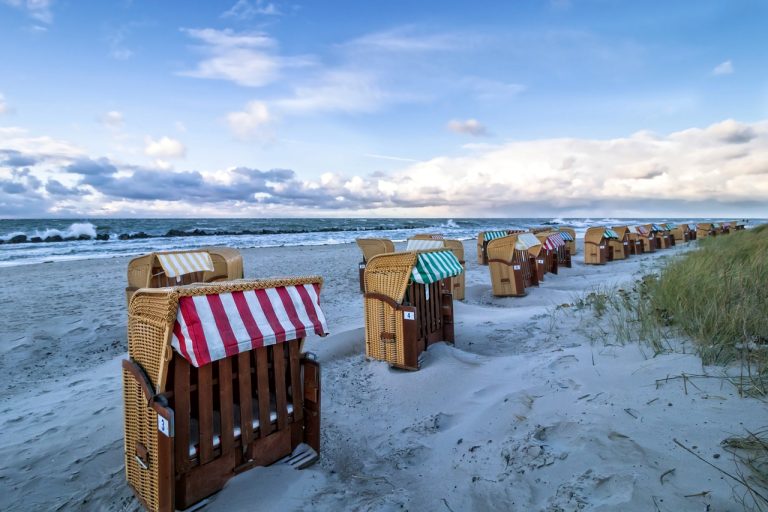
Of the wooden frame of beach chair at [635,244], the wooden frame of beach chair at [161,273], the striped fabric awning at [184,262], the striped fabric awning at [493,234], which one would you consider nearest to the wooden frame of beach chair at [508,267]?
the striped fabric awning at [493,234]

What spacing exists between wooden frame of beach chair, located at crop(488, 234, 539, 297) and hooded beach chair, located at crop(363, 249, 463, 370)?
4.48 m

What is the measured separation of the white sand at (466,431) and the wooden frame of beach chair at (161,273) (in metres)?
1.73

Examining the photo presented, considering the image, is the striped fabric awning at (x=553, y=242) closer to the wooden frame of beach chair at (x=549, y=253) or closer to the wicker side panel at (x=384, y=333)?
the wooden frame of beach chair at (x=549, y=253)

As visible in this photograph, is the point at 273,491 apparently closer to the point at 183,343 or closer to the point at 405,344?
the point at 183,343

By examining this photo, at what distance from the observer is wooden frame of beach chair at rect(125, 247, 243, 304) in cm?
783

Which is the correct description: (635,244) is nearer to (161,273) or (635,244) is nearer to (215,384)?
(161,273)

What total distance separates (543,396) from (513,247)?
6.77 metres

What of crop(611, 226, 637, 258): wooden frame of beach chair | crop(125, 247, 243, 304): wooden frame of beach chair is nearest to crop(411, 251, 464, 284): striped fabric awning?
crop(125, 247, 243, 304): wooden frame of beach chair

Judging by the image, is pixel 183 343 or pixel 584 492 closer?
pixel 584 492

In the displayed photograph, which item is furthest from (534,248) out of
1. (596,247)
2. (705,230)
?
(705,230)

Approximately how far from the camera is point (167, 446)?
264 centimetres

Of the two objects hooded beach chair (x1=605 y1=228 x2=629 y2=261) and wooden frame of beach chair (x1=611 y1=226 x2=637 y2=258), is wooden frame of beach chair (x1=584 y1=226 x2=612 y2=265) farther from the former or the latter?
wooden frame of beach chair (x1=611 y1=226 x2=637 y2=258)

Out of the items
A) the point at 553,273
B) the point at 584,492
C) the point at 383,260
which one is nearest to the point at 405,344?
the point at 383,260

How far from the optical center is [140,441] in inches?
116
